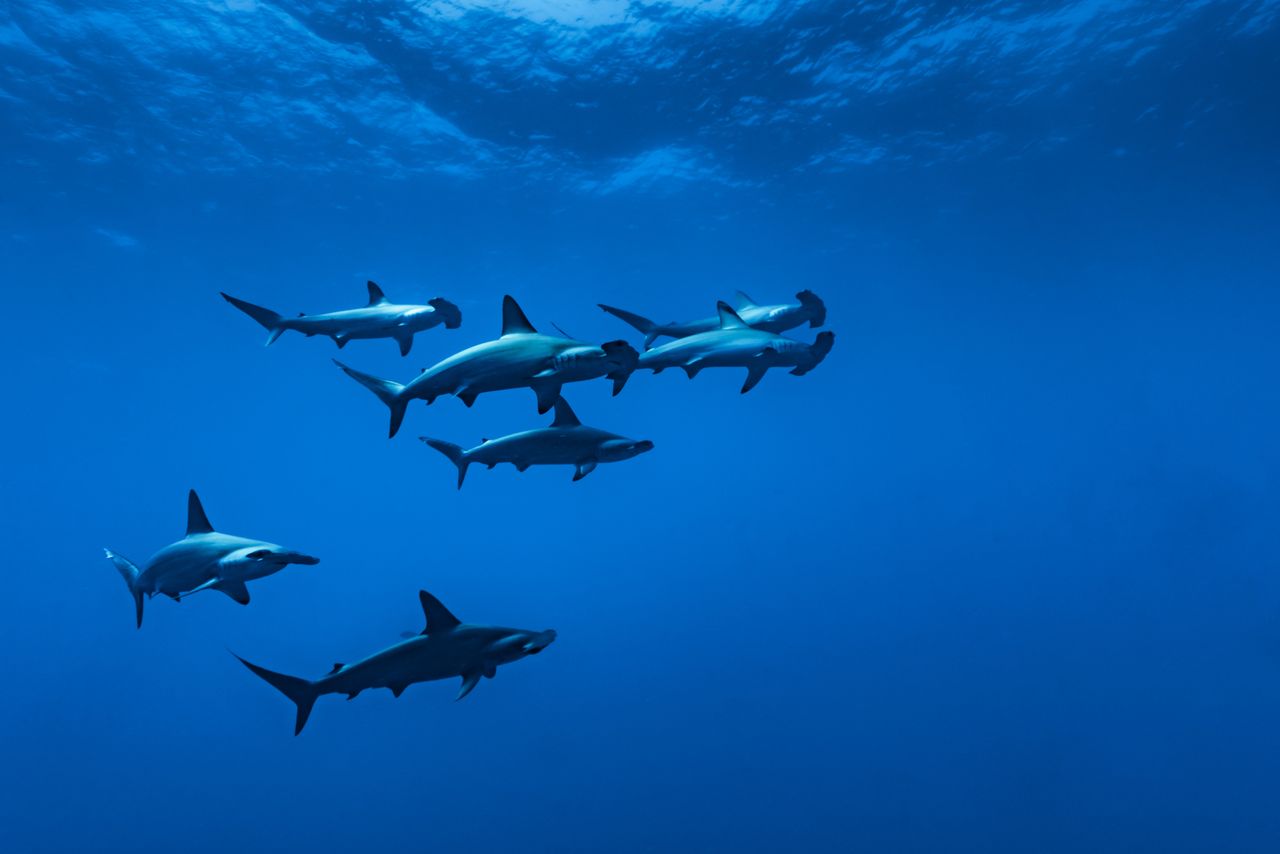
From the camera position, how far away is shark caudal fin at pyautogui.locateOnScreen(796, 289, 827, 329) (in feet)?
26.7

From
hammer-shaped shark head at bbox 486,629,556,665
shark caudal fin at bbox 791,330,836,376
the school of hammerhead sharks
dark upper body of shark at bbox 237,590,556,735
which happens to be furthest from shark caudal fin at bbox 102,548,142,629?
shark caudal fin at bbox 791,330,836,376

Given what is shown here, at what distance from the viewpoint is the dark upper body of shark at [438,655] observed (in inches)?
194

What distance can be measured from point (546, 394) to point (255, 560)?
2530mm

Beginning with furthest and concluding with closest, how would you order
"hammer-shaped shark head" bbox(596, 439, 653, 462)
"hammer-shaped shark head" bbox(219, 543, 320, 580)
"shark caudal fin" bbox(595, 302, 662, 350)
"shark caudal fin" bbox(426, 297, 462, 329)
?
"shark caudal fin" bbox(426, 297, 462, 329) < "shark caudal fin" bbox(595, 302, 662, 350) < "hammer-shaped shark head" bbox(596, 439, 653, 462) < "hammer-shaped shark head" bbox(219, 543, 320, 580)

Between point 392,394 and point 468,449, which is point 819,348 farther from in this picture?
point 392,394

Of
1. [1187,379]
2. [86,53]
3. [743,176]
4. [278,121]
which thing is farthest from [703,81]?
[1187,379]

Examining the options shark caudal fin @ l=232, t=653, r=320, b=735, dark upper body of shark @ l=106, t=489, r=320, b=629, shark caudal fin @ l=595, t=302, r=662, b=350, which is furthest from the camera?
shark caudal fin @ l=595, t=302, r=662, b=350

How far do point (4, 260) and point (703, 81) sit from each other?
2513 cm

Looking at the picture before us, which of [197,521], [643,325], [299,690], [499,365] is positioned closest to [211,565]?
[197,521]

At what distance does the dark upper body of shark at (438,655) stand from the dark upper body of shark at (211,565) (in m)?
0.86

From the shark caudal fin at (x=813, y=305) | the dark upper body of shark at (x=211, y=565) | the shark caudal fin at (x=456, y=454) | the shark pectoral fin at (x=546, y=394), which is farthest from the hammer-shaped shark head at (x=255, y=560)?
the shark caudal fin at (x=813, y=305)

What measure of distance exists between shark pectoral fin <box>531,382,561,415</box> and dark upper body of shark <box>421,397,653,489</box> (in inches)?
7.0

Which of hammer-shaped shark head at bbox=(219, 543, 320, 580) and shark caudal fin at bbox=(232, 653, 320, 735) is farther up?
hammer-shaped shark head at bbox=(219, 543, 320, 580)

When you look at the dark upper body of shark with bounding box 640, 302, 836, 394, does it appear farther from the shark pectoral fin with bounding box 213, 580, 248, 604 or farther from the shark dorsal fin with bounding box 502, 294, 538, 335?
the shark pectoral fin with bounding box 213, 580, 248, 604
